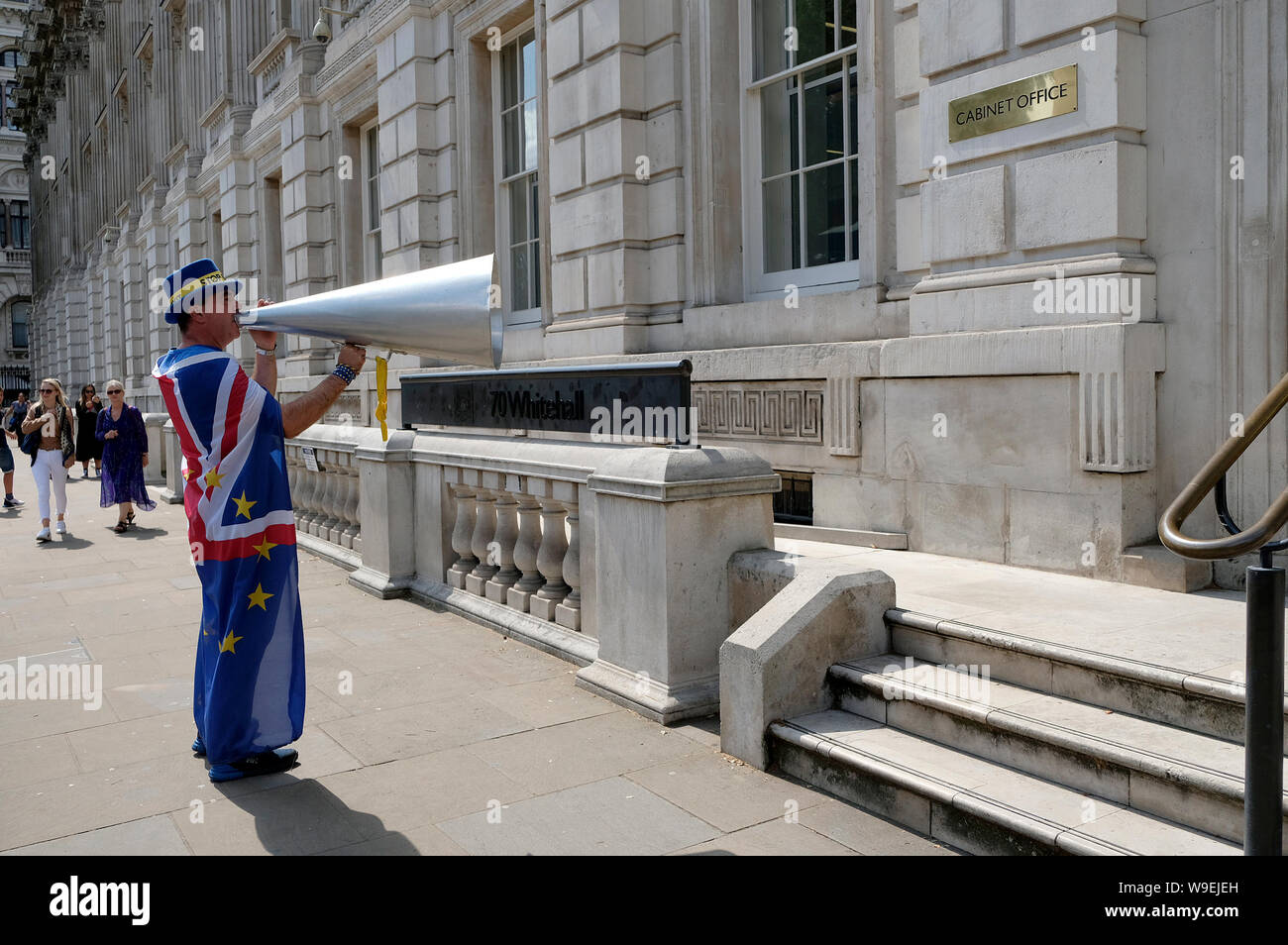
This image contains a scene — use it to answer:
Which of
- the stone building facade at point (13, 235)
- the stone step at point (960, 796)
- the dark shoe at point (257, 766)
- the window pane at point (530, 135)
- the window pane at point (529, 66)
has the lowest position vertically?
the dark shoe at point (257, 766)

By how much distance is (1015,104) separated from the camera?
6074 millimetres

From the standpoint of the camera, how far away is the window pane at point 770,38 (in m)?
8.75

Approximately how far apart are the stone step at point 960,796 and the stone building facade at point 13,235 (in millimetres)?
71961

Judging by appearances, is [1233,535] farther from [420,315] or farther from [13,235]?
[13,235]

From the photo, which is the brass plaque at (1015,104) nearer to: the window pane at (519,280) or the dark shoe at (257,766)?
the dark shoe at (257,766)

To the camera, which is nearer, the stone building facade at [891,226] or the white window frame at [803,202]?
the stone building facade at [891,226]

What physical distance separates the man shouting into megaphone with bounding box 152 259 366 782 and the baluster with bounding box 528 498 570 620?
6.72 ft

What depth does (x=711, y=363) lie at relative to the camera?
866 cm

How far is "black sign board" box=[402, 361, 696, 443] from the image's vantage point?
515 cm

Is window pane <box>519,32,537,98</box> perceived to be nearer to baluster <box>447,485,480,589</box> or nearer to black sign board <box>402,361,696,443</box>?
black sign board <box>402,361,696,443</box>

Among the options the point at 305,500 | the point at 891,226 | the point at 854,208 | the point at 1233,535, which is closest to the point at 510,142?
the point at 305,500

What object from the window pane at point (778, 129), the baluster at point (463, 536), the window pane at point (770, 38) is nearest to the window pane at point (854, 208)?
the window pane at point (778, 129)

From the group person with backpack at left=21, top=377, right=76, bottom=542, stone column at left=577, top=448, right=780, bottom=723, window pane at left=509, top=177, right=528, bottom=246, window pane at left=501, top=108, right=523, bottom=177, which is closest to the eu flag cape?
stone column at left=577, top=448, right=780, bottom=723
